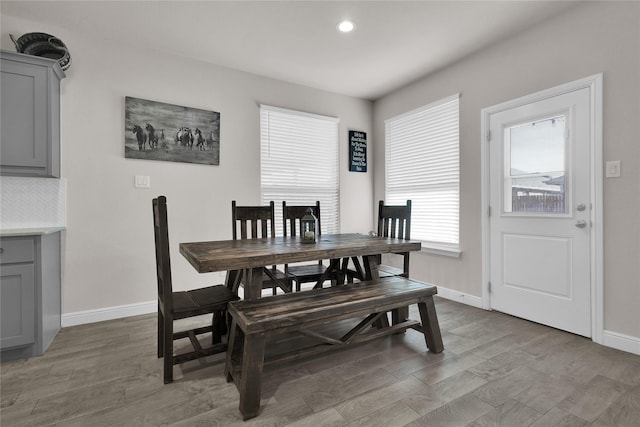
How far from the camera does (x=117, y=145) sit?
2982mm

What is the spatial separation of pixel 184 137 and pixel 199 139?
15 centimetres

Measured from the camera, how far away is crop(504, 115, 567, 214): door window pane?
2625 millimetres

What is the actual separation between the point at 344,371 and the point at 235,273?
1100 millimetres

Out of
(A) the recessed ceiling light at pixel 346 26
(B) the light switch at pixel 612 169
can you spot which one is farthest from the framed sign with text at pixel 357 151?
(B) the light switch at pixel 612 169

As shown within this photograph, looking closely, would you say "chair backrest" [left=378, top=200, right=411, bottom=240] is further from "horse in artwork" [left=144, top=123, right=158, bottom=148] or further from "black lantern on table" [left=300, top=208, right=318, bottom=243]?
"horse in artwork" [left=144, top=123, right=158, bottom=148]

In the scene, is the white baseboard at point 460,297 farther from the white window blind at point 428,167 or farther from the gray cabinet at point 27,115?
the gray cabinet at point 27,115

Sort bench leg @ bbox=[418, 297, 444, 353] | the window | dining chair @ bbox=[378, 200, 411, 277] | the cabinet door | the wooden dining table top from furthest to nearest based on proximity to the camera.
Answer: the window < dining chair @ bbox=[378, 200, 411, 277] < bench leg @ bbox=[418, 297, 444, 353] < the cabinet door < the wooden dining table top

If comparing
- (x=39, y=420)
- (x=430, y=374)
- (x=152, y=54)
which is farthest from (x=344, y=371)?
(x=152, y=54)

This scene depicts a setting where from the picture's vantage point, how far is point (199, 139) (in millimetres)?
3340

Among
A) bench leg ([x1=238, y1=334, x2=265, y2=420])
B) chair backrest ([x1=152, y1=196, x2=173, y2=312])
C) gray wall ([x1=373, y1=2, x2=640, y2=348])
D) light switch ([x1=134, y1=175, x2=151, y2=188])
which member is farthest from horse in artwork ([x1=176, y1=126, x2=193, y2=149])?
gray wall ([x1=373, y1=2, x2=640, y2=348])

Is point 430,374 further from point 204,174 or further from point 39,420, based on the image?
point 204,174

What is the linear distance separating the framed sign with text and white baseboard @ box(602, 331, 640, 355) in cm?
312

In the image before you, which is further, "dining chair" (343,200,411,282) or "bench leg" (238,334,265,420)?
"dining chair" (343,200,411,282)

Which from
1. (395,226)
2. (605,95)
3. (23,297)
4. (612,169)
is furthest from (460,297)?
(23,297)
